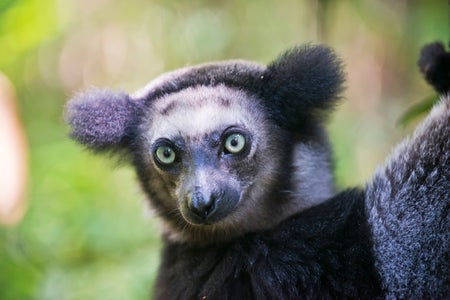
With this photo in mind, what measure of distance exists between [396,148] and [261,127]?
2.53 ft

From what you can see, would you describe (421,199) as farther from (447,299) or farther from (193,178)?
(193,178)

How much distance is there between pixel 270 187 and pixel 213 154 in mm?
402

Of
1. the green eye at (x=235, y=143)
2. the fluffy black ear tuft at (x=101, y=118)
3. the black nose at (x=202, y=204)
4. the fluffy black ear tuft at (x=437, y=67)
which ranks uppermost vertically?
the fluffy black ear tuft at (x=101, y=118)

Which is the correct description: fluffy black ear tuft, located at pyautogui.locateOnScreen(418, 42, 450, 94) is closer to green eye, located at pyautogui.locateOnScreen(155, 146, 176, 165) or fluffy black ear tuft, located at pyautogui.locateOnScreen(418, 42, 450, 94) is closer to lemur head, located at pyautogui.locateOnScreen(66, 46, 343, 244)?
lemur head, located at pyautogui.locateOnScreen(66, 46, 343, 244)

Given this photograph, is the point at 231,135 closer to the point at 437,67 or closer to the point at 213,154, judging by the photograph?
the point at 213,154

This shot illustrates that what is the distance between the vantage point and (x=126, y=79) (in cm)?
950

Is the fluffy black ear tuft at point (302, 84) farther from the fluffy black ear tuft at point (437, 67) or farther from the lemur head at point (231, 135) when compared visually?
the fluffy black ear tuft at point (437, 67)

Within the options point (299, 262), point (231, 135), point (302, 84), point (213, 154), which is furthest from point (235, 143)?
point (299, 262)

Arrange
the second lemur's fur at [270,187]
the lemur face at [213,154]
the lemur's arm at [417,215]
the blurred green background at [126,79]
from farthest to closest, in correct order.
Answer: the blurred green background at [126,79] → the lemur face at [213,154] → the second lemur's fur at [270,187] → the lemur's arm at [417,215]

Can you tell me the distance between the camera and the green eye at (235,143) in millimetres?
3490

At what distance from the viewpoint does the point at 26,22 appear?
5.48m

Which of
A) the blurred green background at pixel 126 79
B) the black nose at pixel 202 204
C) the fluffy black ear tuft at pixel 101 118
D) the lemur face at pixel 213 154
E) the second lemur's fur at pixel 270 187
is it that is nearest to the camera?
the second lemur's fur at pixel 270 187

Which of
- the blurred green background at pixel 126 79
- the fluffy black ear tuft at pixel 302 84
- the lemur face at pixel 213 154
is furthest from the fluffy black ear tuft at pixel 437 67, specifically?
the lemur face at pixel 213 154

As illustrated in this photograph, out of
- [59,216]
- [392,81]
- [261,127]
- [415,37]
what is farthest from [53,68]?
[261,127]
